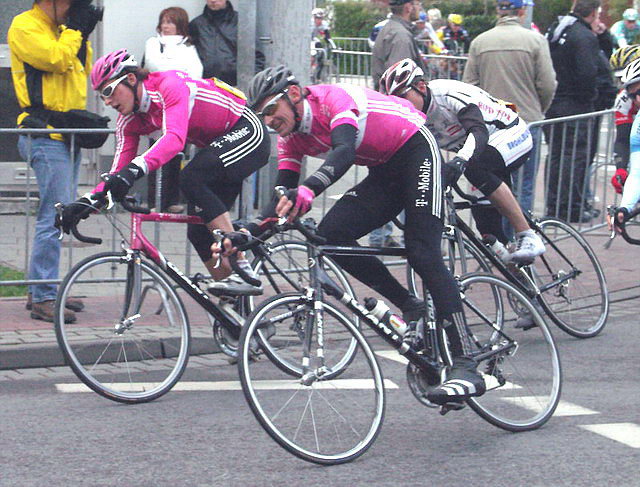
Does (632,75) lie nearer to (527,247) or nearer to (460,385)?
(527,247)

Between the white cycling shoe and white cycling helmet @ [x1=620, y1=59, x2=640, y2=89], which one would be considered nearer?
the white cycling shoe

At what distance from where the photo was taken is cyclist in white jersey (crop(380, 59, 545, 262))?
705 centimetres

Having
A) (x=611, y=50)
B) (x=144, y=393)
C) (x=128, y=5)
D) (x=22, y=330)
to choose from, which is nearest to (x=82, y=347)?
(x=144, y=393)

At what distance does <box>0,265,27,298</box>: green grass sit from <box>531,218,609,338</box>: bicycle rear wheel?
338cm

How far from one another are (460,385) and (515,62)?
562 centimetres

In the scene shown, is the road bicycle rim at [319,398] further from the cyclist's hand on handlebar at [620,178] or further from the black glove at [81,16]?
the black glove at [81,16]

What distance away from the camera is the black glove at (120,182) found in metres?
6.04

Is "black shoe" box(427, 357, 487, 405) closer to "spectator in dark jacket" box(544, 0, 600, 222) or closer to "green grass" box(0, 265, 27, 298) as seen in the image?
"green grass" box(0, 265, 27, 298)

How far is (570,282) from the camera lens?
314 inches

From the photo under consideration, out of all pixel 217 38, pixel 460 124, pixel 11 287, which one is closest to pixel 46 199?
pixel 11 287

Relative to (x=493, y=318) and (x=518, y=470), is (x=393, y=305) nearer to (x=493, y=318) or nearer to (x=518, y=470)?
(x=493, y=318)

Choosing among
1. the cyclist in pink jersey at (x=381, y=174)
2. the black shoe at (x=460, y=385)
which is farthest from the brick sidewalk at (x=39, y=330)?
the black shoe at (x=460, y=385)

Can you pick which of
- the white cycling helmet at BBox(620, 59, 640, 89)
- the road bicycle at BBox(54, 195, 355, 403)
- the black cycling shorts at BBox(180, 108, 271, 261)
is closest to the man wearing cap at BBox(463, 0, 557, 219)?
the white cycling helmet at BBox(620, 59, 640, 89)

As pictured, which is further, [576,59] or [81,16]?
[576,59]
